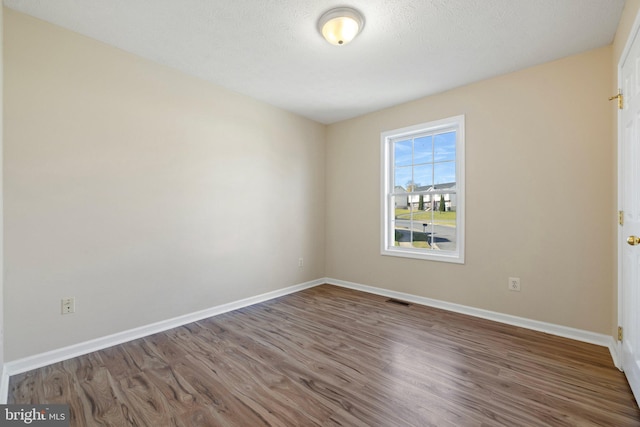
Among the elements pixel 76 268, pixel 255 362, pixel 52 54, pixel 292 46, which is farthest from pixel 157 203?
pixel 292 46

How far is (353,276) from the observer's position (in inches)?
165

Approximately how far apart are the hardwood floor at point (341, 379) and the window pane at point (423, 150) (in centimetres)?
195

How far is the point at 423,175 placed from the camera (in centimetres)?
364

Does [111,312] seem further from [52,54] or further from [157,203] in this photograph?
[52,54]

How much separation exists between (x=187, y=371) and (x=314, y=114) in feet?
11.0

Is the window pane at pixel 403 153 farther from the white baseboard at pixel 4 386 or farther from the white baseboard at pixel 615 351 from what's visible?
the white baseboard at pixel 4 386

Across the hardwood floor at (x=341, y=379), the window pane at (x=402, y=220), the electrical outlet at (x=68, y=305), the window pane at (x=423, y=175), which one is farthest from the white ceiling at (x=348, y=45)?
the hardwood floor at (x=341, y=379)

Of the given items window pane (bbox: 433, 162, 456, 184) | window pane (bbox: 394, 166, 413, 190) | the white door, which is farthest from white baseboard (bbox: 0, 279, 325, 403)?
the white door

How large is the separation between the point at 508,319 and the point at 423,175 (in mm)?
1813

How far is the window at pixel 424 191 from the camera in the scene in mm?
3281

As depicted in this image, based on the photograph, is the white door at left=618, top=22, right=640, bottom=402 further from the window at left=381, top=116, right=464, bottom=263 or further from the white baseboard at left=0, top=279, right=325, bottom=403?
the white baseboard at left=0, top=279, right=325, bottom=403

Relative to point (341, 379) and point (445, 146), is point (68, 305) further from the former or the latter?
point (445, 146)

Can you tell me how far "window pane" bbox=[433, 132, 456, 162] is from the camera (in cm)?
337

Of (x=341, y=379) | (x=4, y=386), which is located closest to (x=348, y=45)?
(x=341, y=379)
